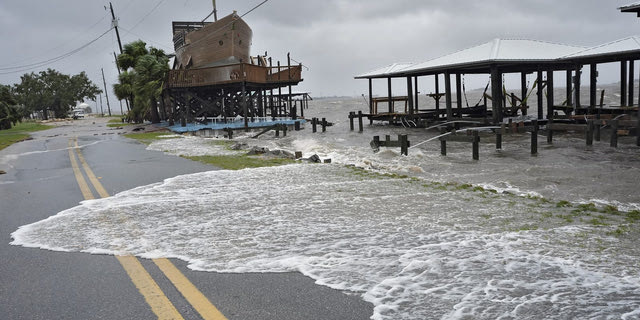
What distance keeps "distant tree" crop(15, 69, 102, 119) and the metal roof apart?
339 feet

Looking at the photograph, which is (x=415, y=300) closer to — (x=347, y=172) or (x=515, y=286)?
(x=515, y=286)

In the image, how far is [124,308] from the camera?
151 inches

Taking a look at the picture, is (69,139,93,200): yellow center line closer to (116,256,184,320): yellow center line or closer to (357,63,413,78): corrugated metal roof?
(116,256,184,320): yellow center line

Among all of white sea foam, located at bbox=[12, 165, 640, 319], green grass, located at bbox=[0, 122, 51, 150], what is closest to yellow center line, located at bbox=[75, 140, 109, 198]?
white sea foam, located at bbox=[12, 165, 640, 319]

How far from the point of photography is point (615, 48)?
850 inches

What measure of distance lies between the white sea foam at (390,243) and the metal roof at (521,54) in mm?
17566

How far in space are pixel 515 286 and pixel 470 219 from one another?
2.49 meters

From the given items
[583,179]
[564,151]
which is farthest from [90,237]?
[564,151]

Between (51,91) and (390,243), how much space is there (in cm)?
12261

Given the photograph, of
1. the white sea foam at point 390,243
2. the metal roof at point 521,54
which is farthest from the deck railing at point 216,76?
the white sea foam at point 390,243

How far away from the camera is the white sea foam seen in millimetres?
3869

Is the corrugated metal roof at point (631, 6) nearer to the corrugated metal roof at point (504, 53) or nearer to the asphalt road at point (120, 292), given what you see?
the corrugated metal roof at point (504, 53)

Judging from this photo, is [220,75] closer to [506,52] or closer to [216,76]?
[216,76]

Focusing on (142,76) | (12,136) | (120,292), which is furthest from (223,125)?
(120,292)
